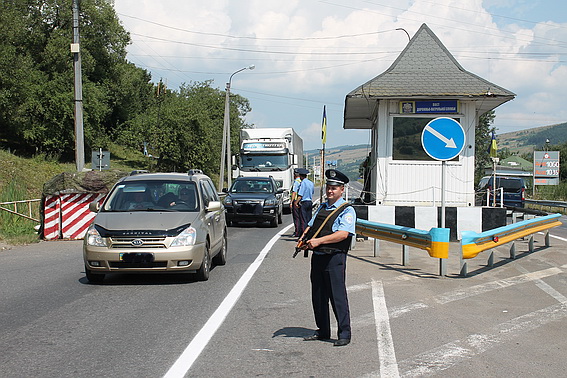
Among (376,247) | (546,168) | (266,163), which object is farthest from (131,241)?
(546,168)

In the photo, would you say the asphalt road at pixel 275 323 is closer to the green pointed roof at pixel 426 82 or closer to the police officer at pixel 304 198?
the police officer at pixel 304 198

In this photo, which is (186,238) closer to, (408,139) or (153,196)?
(153,196)

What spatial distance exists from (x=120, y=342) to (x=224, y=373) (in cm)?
151

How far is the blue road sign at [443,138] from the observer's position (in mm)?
11180

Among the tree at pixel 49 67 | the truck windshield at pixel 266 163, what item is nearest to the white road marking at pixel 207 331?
the truck windshield at pixel 266 163

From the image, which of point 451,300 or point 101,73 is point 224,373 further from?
point 101,73

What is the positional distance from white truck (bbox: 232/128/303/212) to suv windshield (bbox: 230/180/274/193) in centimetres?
594

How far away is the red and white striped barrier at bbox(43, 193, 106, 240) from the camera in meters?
17.0

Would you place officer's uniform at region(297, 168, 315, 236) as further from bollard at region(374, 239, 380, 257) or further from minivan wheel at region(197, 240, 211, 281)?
minivan wheel at region(197, 240, 211, 281)

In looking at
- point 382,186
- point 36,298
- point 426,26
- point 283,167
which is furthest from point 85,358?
point 283,167

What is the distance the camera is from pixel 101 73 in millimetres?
58594

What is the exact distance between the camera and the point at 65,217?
17062 millimetres

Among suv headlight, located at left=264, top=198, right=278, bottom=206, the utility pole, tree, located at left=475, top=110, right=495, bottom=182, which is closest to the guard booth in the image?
suv headlight, located at left=264, top=198, right=278, bottom=206

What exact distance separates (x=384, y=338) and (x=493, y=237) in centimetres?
540
